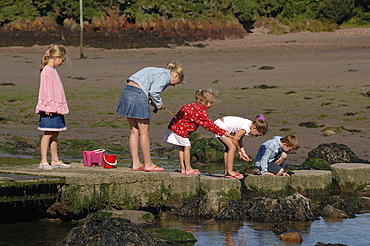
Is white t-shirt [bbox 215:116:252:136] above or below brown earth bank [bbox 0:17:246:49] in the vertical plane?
below

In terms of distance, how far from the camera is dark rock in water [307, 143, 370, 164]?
1132cm

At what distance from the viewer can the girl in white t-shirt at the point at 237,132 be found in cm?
892

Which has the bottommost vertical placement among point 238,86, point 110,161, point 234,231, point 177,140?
point 234,231

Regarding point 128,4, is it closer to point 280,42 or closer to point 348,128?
point 280,42

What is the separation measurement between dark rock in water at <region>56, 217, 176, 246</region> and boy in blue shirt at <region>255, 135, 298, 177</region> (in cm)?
321

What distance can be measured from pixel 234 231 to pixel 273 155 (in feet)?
6.10

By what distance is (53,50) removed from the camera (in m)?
8.49

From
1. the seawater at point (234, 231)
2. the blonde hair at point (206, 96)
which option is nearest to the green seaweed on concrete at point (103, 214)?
the seawater at point (234, 231)

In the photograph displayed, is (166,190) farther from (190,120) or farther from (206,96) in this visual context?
(206,96)

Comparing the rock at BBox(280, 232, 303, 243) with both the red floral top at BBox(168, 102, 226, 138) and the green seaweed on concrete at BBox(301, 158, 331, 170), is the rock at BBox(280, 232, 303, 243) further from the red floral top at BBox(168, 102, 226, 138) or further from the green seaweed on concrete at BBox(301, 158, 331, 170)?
the green seaweed on concrete at BBox(301, 158, 331, 170)

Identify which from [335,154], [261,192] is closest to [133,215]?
[261,192]

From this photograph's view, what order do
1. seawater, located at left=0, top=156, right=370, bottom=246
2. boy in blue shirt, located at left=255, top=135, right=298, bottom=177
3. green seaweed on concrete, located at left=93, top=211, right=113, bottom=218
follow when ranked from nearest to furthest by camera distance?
seawater, located at left=0, top=156, right=370, bottom=246 < green seaweed on concrete, located at left=93, top=211, right=113, bottom=218 < boy in blue shirt, located at left=255, top=135, right=298, bottom=177

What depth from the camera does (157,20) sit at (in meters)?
32.7

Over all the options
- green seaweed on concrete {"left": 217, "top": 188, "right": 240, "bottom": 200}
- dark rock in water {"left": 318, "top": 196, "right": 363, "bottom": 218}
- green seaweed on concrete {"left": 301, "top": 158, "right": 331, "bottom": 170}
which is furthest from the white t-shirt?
green seaweed on concrete {"left": 301, "top": 158, "right": 331, "bottom": 170}
